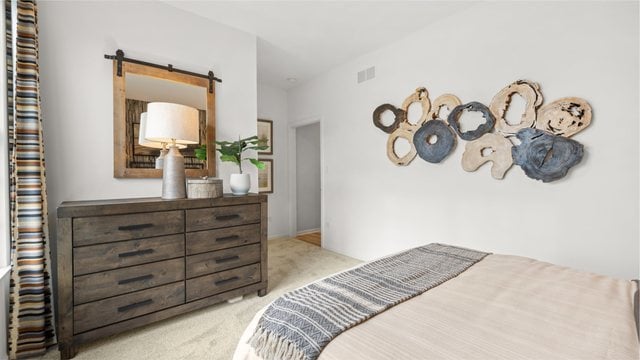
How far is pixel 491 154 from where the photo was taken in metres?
2.33

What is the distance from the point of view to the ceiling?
94.4 inches

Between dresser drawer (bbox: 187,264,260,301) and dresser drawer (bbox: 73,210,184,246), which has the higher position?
dresser drawer (bbox: 73,210,184,246)

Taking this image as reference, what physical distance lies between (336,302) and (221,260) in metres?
1.50

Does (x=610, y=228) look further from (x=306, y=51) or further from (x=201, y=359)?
(x=306, y=51)

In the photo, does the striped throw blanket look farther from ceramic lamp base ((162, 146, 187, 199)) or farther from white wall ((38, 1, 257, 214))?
white wall ((38, 1, 257, 214))

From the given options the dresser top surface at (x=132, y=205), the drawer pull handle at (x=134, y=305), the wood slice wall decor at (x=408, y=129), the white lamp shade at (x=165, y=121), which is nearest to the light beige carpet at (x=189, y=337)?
the drawer pull handle at (x=134, y=305)

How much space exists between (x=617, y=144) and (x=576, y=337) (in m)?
1.72

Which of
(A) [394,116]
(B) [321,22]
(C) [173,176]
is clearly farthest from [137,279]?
(A) [394,116]

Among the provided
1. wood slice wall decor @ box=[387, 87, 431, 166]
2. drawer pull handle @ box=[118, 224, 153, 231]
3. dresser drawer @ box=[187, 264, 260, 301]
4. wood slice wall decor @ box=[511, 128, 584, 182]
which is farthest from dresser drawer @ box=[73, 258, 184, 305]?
wood slice wall decor @ box=[511, 128, 584, 182]

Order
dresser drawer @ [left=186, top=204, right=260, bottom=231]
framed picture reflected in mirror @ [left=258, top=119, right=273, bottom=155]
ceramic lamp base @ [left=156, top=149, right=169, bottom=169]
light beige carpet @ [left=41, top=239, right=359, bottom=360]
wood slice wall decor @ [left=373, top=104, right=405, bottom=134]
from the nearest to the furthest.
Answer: light beige carpet @ [left=41, top=239, right=359, bottom=360], dresser drawer @ [left=186, top=204, right=260, bottom=231], ceramic lamp base @ [left=156, top=149, right=169, bottom=169], wood slice wall decor @ [left=373, top=104, right=405, bottom=134], framed picture reflected in mirror @ [left=258, top=119, right=273, bottom=155]

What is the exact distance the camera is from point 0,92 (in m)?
1.61

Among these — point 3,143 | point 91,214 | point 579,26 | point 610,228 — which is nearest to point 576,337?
point 610,228

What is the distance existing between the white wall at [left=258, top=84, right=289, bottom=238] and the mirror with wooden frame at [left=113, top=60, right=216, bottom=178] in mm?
1915

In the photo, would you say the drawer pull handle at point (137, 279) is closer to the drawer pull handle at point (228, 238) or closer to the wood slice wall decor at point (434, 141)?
the drawer pull handle at point (228, 238)
